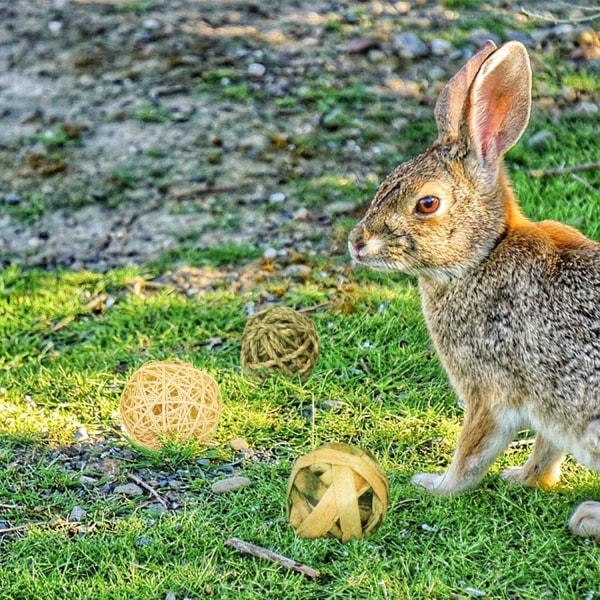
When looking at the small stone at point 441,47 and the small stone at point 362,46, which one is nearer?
the small stone at point 441,47

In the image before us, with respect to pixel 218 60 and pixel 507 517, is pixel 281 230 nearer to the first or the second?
pixel 218 60

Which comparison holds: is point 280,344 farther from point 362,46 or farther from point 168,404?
point 362,46

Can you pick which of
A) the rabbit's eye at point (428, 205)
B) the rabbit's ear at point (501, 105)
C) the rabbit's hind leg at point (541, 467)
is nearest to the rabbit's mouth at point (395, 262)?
the rabbit's eye at point (428, 205)

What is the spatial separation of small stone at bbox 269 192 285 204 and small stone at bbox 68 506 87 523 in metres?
2.99

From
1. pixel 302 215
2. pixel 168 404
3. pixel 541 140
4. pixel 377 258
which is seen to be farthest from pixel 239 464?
pixel 541 140

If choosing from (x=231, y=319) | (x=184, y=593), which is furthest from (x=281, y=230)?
(x=184, y=593)

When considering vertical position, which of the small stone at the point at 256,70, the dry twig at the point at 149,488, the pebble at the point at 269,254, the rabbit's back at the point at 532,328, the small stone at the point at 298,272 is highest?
the rabbit's back at the point at 532,328

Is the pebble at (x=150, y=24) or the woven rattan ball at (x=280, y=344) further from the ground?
the woven rattan ball at (x=280, y=344)

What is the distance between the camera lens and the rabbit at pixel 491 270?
13.1 ft

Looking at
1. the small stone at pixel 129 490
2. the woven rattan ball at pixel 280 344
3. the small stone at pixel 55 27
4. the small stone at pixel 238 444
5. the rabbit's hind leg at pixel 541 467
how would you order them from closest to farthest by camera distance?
the rabbit's hind leg at pixel 541 467 < the small stone at pixel 129 490 < the small stone at pixel 238 444 < the woven rattan ball at pixel 280 344 < the small stone at pixel 55 27

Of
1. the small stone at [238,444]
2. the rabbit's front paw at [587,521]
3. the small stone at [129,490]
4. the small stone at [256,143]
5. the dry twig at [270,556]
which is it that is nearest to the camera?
the dry twig at [270,556]

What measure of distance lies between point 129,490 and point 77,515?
0.81 ft

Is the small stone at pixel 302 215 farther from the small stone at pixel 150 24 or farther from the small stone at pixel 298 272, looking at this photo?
the small stone at pixel 150 24

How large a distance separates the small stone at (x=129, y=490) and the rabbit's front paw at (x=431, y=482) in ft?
3.54
